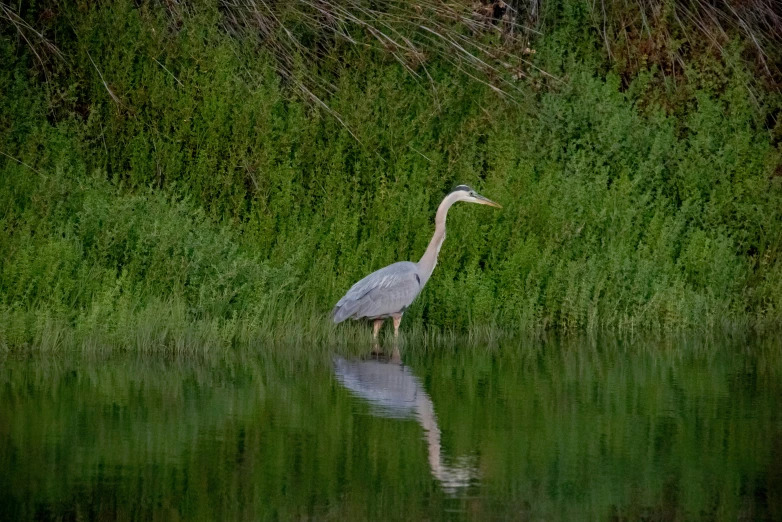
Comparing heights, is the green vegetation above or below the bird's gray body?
above

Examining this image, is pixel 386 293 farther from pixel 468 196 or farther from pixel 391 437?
pixel 391 437

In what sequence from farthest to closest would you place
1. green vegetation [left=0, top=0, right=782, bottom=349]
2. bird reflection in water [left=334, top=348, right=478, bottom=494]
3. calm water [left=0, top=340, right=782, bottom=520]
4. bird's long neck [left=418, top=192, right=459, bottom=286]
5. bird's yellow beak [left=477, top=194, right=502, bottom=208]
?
bird's yellow beak [left=477, top=194, right=502, bottom=208] → bird's long neck [left=418, top=192, right=459, bottom=286] → green vegetation [left=0, top=0, right=782, bottom=349] → bird reflection in water [left=334, top=348, right=478, bottom=494] → calm water [left=0, top=340, right=782, bottom=520]

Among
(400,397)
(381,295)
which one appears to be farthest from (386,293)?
(400,397)

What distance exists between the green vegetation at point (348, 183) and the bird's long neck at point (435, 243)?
279 millimetres

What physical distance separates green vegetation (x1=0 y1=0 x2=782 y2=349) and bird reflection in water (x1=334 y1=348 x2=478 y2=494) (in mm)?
1380

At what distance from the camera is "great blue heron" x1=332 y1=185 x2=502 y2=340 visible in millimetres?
11625

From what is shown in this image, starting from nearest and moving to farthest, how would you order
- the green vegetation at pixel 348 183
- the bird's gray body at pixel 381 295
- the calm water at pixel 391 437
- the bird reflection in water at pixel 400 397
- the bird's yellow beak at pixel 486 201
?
the calm water at pixel 391 437
the bird reflection in water at pixel 400 397
the bird's gray body at pixel 381 295
the green vegetation at pixel 348 183
the bird's yellow beak at pixel 486 201

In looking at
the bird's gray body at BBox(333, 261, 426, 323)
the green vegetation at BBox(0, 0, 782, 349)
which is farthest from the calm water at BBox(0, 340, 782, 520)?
the green vegetation at BBox(0, 0, 782, 349)

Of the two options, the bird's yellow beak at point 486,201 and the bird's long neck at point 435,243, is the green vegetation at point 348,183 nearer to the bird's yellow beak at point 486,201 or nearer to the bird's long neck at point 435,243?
the bird's long neck at point 435,243

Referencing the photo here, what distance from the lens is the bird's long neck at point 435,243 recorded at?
12.2m

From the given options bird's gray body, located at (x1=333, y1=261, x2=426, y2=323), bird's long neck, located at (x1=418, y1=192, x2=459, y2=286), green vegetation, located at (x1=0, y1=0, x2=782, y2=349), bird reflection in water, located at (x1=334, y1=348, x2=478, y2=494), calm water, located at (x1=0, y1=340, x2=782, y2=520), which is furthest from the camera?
bird's long neck, located at (x1=418, y1=192, x2=459, y2=286)

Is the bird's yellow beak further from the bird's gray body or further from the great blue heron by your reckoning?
the bird's gray body

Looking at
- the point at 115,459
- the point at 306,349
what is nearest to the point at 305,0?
the point at 306,349

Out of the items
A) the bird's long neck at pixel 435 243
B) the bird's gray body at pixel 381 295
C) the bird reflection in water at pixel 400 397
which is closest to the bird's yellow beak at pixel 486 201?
the bird's long neck at pixel 435 243
